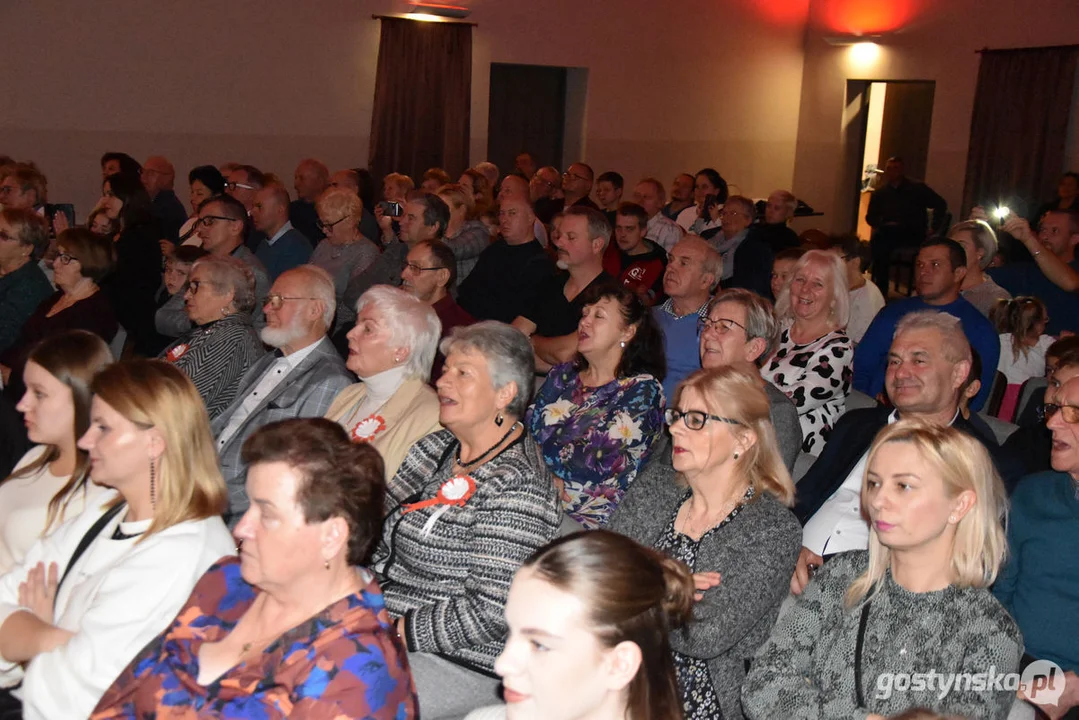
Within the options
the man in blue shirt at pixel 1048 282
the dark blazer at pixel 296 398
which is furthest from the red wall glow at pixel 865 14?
the dark blazer at pixel 296 398

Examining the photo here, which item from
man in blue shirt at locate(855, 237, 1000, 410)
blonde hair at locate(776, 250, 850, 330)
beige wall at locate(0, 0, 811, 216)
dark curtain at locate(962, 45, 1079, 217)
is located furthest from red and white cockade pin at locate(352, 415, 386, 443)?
dark curtain at locate(962, 45, 1079, 217)

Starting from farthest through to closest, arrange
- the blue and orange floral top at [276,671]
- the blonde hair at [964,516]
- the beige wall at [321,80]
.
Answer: the beige wall at [321,80], the blonde hair at [964,516], the blue and orange floral top at [276,671]

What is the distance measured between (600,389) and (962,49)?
381 inches

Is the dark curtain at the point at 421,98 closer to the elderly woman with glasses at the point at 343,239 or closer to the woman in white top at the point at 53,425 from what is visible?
the elderly woman with glasses at the point at 343,239

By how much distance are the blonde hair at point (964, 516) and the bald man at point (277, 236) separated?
15.4 feet

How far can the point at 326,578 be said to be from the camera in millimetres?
2021

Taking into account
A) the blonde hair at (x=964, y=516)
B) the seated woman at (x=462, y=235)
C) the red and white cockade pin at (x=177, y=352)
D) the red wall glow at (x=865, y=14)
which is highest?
the red wall glow at (x=865, y=14)

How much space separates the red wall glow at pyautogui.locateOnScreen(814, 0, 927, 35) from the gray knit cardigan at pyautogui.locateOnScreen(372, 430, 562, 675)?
10.9 metres

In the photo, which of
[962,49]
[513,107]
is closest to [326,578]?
[513,107]

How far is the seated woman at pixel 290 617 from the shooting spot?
185cm

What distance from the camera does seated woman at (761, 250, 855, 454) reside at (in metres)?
3.96

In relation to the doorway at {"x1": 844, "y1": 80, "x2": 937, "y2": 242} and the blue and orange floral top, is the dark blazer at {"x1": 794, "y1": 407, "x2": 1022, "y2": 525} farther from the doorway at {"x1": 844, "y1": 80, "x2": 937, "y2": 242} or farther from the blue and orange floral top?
the doorway at {"x1": 844, "y1": 80, "x2": 937, "y2": 242}

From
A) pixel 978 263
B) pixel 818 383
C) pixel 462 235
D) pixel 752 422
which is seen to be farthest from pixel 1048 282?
pixel 752 422

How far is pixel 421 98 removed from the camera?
36.1ft
